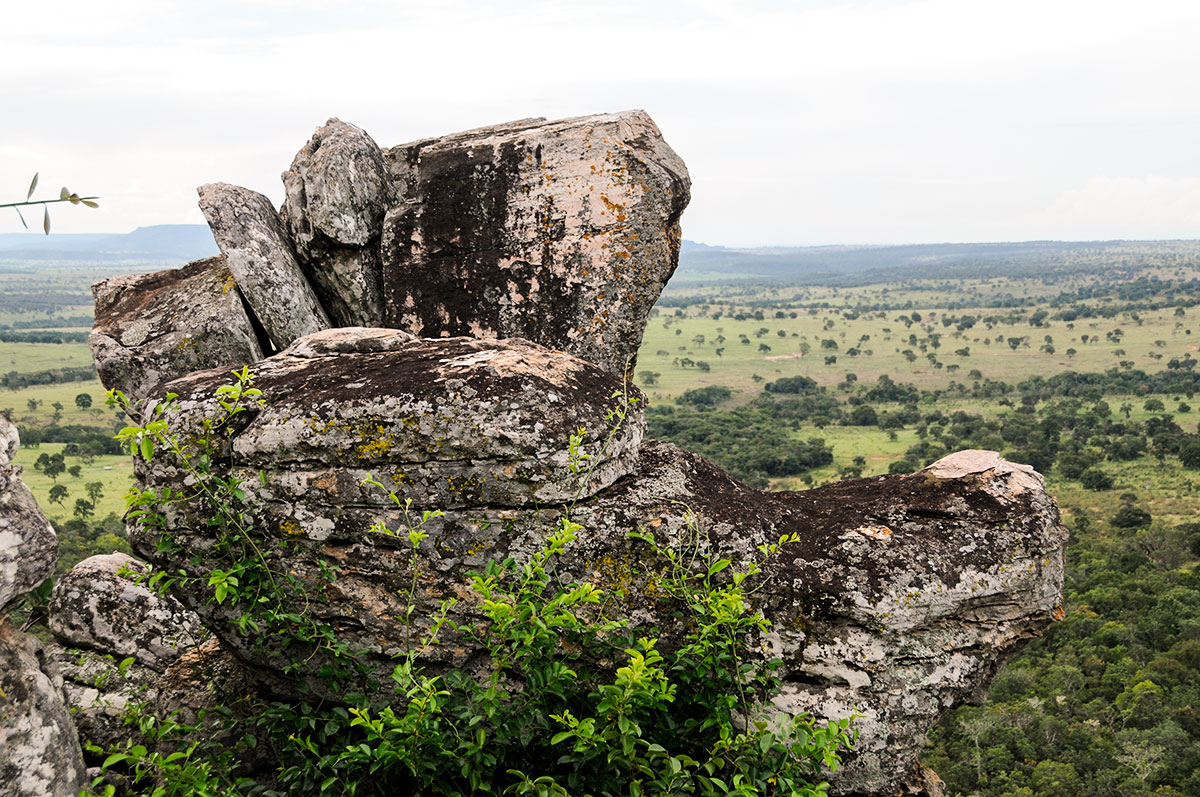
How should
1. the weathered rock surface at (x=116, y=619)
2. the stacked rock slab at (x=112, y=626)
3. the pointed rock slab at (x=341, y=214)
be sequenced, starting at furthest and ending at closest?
1. the pointed rock slab at (x=341, y=214)
2. the weathered rock surface at (x=116, y=619)
3. the stacked rock slab at (x=112, y=626)

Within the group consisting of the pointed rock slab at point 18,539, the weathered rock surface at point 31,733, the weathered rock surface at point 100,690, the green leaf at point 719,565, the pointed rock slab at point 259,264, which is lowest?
the weathered rock surface at point 100,690

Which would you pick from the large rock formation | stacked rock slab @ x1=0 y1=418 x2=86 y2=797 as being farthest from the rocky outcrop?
stacked rock slab @ x1=0 y1=418 x2=86 y2=797

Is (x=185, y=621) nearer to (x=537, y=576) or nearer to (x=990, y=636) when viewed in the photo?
(x=537, y=576)

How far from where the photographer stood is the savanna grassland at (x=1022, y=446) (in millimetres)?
42438

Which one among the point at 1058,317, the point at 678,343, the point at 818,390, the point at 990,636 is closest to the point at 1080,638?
the point at 990,636

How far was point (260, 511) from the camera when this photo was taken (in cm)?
705

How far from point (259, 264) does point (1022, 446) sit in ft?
318

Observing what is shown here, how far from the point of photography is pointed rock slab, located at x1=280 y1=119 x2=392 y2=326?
10383 millimetres

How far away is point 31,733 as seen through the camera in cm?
579

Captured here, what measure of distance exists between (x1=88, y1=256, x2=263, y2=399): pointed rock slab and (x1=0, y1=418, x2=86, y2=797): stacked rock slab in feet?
11.8

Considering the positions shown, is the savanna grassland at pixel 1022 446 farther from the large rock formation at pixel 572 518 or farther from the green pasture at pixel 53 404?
the large rock formation at pixel 572 518

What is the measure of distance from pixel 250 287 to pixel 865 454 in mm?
90983

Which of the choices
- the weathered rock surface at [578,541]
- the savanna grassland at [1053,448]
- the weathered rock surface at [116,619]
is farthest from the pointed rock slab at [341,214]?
the savanna grassland at [1053,448]

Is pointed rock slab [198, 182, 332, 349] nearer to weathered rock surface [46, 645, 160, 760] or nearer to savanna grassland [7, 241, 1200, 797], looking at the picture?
weathered rock surface [46, 645, 160, 760]
